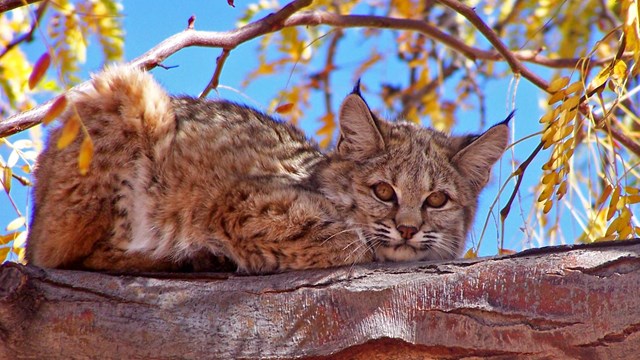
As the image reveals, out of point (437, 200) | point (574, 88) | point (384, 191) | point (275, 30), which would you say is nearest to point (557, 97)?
point (574, 88)

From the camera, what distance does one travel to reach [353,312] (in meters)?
3.40

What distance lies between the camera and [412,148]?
4.88m

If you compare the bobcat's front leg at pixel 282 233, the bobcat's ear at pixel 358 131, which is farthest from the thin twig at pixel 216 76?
the bobcat's front leg at pixel 282 233

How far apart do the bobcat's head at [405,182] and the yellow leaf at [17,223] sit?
1752 millimetres

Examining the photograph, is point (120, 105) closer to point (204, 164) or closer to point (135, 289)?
point (204, 164)

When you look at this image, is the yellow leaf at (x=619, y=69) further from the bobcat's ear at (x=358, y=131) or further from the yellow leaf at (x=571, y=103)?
the bobcat's ear at (x=358, y=131)

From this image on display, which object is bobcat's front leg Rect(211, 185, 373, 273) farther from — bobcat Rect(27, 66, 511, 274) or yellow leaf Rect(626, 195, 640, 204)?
yellow leaf Rect(626, 195, 640, 204)

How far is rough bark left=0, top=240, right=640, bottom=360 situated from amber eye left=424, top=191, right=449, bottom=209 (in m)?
1.01

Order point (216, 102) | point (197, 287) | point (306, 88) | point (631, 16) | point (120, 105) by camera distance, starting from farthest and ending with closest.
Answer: point (306, 88)
point (216, 102)
point (120, 105)
point (631, 16)
point (197, 287)

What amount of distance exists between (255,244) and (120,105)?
1.14 meters

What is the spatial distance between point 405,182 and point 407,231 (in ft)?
1.13

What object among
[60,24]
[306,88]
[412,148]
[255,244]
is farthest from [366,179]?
[306,88]

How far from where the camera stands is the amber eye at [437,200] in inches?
182

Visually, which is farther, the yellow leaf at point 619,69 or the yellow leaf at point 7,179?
the yellow leaf at point 7,179
